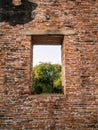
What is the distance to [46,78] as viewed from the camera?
942 inches

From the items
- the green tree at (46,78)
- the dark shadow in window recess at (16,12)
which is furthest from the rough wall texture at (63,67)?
the green tree at (46,78)

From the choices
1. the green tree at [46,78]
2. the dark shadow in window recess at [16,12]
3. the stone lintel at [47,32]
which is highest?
the dark shadow in window recess at [16,12]

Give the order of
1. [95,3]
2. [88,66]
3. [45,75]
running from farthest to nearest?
1. [45,75]
2. [95,3]
3. [88,66]

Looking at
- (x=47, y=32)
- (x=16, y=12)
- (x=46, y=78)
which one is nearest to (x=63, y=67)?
(x=47, y=32)

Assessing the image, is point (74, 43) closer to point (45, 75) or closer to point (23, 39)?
point (23, 39)

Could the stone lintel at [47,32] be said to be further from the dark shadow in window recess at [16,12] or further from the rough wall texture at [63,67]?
the dark shadow in window recess at [16,12]

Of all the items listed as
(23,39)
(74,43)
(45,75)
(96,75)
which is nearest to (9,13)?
(23,39)

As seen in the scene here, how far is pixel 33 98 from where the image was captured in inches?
243

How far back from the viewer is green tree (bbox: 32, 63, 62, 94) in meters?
22.5

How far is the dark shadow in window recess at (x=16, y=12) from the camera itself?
262 inches

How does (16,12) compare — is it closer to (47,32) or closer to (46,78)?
(47,32)

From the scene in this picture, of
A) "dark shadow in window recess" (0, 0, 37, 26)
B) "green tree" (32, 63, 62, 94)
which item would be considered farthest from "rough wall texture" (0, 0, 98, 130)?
"green tree" (32, 63, 62, 94)

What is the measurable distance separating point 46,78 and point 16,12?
57.2ft

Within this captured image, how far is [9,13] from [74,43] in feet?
6.30
